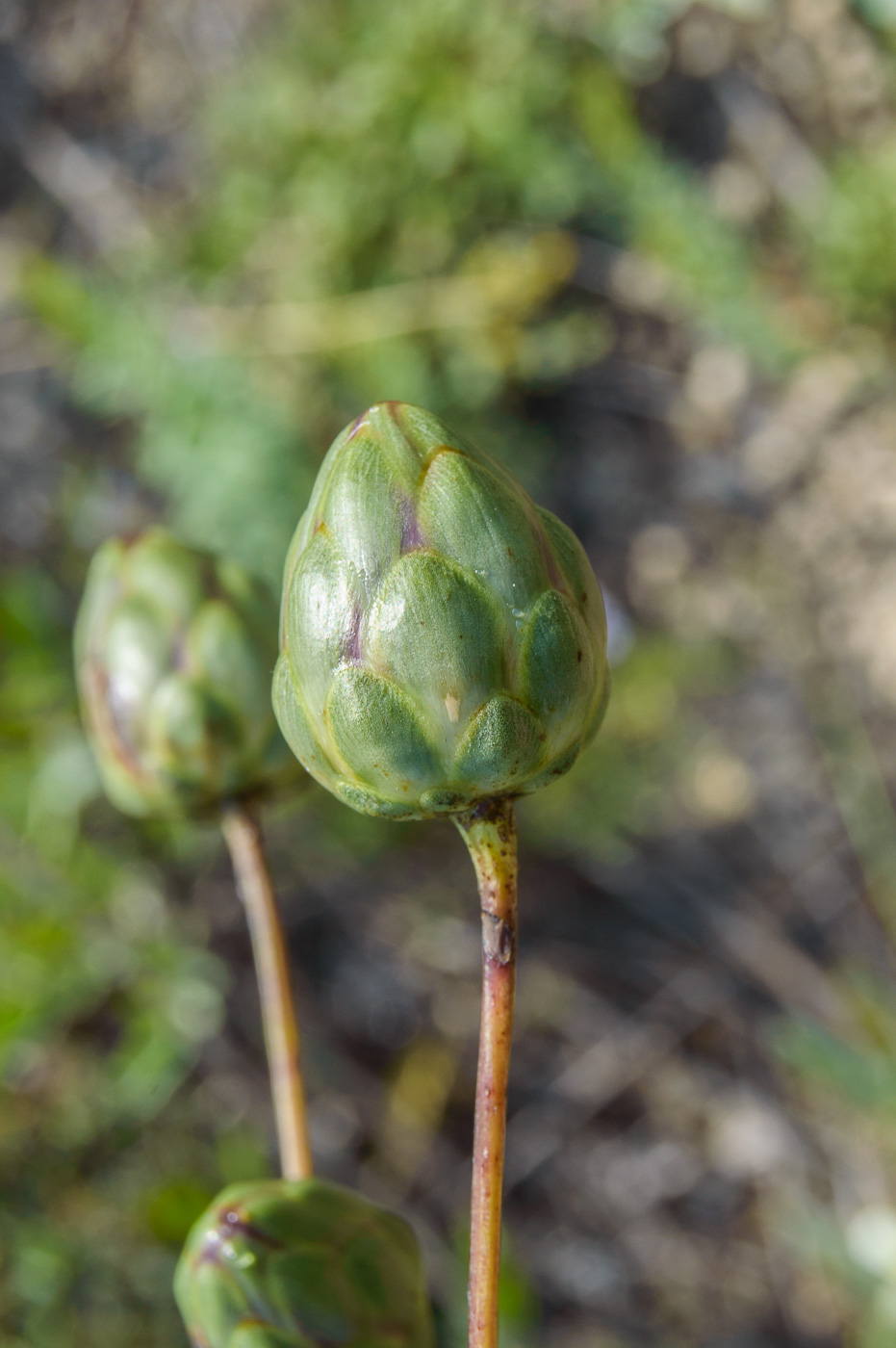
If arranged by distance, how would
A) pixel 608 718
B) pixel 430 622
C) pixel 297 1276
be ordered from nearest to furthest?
pixel 430 622
pixel 297 1276
pixel 608 718

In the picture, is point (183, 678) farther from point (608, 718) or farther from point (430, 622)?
point (608, 718)

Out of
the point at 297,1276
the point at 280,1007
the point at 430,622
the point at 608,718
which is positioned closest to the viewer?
the point at 430,622

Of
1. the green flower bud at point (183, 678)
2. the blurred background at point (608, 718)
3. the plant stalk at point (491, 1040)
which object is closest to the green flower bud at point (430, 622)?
the plant stalk at point (491, 1040)

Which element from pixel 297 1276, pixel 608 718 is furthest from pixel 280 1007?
pixel 608 718

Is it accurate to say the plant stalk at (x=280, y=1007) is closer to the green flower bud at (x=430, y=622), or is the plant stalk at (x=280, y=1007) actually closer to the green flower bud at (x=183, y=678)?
the green flower bud at (x=183, y=678)

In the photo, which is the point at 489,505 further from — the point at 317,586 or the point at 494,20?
the point at 494,20

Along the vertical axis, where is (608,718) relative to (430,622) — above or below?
below
